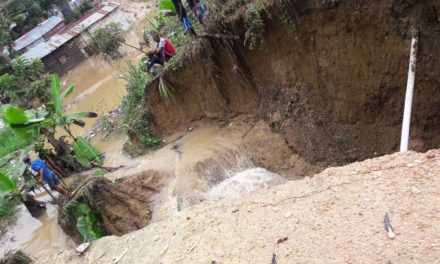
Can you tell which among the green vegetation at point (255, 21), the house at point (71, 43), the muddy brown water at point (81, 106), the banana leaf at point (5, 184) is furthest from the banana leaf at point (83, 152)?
the house at point (71, 43)

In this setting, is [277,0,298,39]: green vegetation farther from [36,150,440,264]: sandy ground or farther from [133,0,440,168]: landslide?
[36,150,440,264]: sandy ground

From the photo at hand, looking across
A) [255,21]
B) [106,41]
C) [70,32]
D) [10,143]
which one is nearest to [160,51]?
[255,21]

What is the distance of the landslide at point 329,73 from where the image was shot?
6164 mm

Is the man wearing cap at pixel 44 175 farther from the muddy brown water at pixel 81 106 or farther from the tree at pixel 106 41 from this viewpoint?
the tree at pixel 106 41

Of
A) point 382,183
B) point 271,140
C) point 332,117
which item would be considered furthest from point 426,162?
point 271,140

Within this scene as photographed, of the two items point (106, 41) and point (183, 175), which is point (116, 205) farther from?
point (106, 41)

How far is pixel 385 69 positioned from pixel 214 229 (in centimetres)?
381

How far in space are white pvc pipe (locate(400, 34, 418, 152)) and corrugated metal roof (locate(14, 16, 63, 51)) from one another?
21.8 meters

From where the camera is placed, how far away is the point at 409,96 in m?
5.30

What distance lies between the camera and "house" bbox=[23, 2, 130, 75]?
21.9 m

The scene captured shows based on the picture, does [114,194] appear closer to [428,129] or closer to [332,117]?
[332,117]

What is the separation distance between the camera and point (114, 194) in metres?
7.50

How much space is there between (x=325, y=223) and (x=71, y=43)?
21297 mm

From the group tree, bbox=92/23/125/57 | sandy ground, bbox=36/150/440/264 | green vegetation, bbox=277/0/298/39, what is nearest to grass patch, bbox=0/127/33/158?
tree, bbox=92/23/125/57
